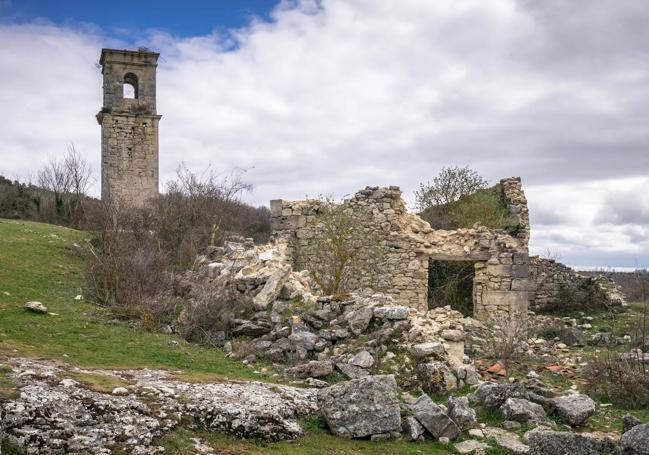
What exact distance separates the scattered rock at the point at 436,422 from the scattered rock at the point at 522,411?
772 mm

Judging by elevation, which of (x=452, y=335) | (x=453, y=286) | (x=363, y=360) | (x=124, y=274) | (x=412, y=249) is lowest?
(x=363, y=360)

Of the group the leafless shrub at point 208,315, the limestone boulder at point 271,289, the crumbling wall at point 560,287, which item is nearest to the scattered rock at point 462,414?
the leafless shrub at point 208,315

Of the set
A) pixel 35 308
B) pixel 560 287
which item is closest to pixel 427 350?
pixel 35 308

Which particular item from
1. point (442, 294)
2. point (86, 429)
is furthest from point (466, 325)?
point (86, 429)

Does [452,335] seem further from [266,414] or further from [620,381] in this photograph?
[266,414]

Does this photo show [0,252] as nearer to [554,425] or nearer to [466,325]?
[466,325]

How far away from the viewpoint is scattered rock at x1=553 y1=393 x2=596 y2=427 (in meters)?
7.16

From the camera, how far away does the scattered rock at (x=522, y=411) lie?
7102mm

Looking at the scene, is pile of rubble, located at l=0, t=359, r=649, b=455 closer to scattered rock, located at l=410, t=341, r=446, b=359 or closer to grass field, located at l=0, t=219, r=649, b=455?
grass field, located at l=0, t=219, r=649, b=455

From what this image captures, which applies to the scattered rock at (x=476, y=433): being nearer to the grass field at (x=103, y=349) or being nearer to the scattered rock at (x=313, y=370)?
the grass field at (x=103, y=349)

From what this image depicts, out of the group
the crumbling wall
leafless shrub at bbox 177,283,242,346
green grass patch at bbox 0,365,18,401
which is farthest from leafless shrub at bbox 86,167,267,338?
the crumbling wall

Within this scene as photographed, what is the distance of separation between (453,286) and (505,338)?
6080 millimetres

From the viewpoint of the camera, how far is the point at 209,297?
11.0 metres

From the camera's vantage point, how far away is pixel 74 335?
9.57m
